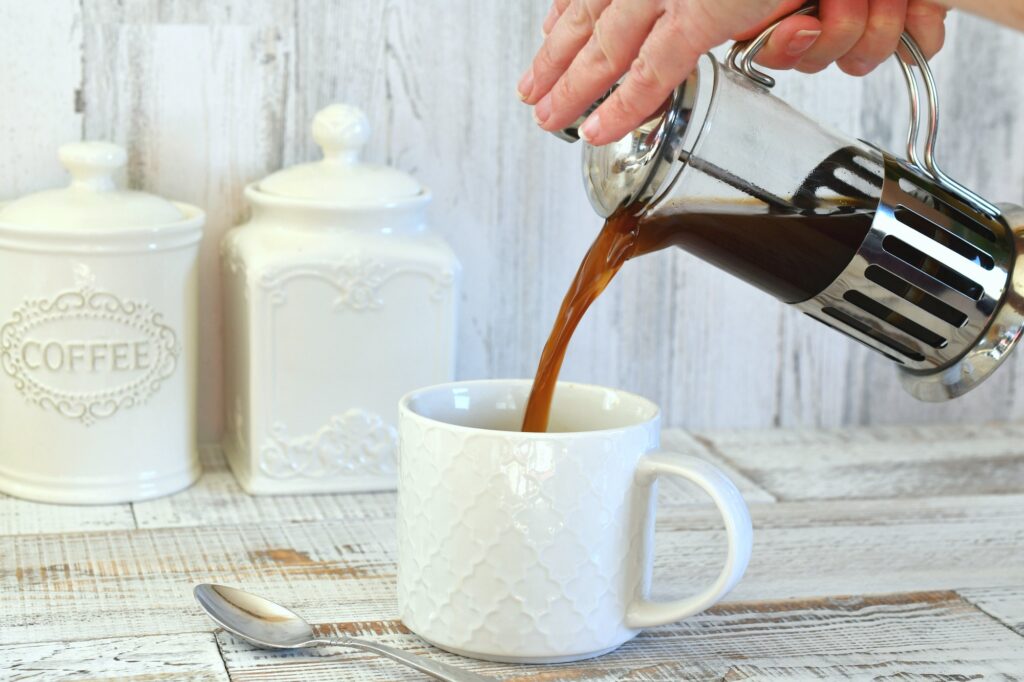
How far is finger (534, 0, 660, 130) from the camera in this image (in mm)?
611

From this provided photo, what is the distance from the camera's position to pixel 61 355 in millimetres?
852

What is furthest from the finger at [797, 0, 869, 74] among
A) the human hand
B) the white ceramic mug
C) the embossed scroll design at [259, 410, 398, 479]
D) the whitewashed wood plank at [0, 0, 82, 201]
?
the whitewashed wood plank at [0, 0, 82, 201]

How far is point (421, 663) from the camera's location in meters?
0.60

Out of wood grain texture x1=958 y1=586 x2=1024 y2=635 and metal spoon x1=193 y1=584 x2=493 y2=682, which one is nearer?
metal spoon x1=193 y1=584 x2=493 y2=682

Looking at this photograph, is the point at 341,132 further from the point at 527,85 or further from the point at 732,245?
the point at 732,245

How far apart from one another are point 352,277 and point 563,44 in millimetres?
288

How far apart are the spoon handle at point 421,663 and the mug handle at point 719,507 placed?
0.36 ft

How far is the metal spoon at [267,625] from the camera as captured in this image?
61 cm

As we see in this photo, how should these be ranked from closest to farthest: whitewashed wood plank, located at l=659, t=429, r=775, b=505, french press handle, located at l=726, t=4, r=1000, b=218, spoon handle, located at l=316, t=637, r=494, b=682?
spoon handle, located at l=316, t=637, r=494, b=682, french press handle, located at l=726, t=4, r=1000, b=218, whitewashed wood plank, located at l=659, t=429, r=775, b=505

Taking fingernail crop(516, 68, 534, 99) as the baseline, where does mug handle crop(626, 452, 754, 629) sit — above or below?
below

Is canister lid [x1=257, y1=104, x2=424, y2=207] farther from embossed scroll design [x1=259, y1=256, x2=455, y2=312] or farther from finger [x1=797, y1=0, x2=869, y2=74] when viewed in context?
finger [x1=797, y1=0, x2=869, y2=74]

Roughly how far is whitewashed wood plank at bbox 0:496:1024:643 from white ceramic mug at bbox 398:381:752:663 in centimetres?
9

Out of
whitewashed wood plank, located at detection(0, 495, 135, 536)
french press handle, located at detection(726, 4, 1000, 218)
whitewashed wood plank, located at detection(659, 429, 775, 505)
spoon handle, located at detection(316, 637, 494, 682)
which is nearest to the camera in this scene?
spoon handle, located at detection(316, 637, 494, 682)

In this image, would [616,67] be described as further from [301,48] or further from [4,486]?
[4,486]
